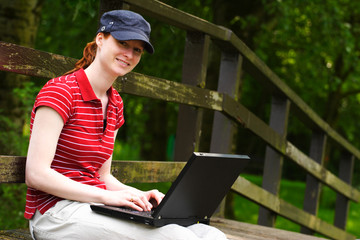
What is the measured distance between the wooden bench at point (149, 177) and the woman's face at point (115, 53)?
52 centimetres

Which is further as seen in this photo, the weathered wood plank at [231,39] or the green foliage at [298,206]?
the green foliage at [298,206]

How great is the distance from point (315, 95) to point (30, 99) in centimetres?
1121

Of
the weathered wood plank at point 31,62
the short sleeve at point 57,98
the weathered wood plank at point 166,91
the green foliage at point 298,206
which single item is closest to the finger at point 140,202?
the short sleeve at point 57,98

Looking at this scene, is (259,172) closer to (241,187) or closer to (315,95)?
(315,95)

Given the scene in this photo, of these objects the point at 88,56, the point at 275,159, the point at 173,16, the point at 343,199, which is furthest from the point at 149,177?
the point at 343,199

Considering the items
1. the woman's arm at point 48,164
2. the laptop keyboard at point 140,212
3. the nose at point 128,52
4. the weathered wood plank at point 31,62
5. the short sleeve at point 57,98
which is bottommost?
the laptop keyboard at point 140,212

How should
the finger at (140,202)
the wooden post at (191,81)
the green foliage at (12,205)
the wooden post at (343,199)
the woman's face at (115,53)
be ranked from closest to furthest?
the finger at (140,202) → the woman's face at (115,53) → the wooden post at (191,81) → the green foliage at (12,205) → the wooden post at (343,199)

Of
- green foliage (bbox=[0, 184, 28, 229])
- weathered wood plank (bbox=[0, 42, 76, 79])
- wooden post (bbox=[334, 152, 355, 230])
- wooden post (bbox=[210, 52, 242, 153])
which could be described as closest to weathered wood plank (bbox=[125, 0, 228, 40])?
wooden post (bbox=[210, 52, 242, 153])

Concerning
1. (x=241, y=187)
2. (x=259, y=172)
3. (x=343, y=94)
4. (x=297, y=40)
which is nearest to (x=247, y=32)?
(x=241, y=187)

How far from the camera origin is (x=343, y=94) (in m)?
13.1

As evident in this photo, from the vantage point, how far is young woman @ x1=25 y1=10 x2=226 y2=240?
201cm

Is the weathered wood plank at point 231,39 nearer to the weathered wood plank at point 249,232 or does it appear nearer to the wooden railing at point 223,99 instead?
the wooden railing at point 223,99

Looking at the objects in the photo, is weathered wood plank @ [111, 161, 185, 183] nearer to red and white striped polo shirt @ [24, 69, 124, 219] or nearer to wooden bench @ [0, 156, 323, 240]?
wooden bench @ [0, 156, 323, 240]

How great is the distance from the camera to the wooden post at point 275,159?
462cm
